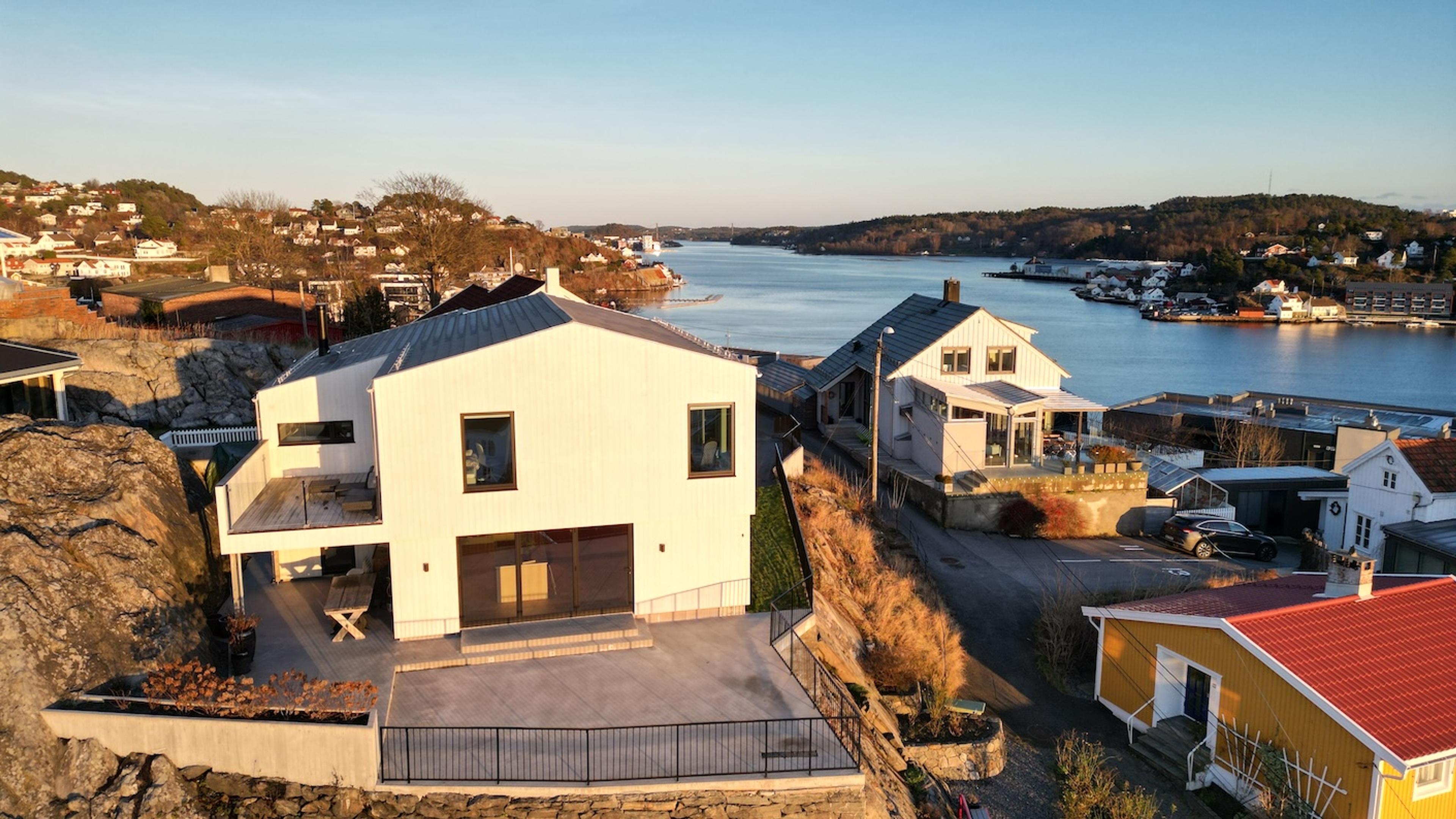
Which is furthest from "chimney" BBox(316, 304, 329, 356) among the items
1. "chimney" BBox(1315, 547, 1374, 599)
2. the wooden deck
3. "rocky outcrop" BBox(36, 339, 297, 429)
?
"chimney" BBox(1315, 547, 1374, 599)

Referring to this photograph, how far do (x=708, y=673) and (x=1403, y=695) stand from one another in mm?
9618

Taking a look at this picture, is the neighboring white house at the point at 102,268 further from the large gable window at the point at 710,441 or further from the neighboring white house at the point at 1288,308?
the neighboring white house at the point at 1288,308

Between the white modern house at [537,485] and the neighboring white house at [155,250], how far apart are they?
216ft

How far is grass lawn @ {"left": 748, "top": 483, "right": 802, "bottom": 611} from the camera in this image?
1516cm

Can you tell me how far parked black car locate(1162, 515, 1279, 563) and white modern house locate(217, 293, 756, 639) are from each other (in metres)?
15.6

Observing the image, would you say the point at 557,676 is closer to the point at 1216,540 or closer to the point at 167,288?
the point at 1216,540

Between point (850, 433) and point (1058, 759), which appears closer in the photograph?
point (1058, 759)

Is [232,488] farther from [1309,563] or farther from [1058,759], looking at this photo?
[1309,563]

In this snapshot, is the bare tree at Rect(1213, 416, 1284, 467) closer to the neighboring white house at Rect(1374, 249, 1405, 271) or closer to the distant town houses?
the distant town houses

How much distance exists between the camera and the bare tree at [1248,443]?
33.2 metres

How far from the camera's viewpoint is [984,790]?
13148 millimetres

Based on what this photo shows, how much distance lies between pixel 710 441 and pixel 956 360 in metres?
16.9

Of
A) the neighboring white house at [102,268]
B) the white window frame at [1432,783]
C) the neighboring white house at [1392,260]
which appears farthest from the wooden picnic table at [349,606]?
the neighboring white house at [1392,260]

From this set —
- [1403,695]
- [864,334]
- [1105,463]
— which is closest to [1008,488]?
[1105,463]
